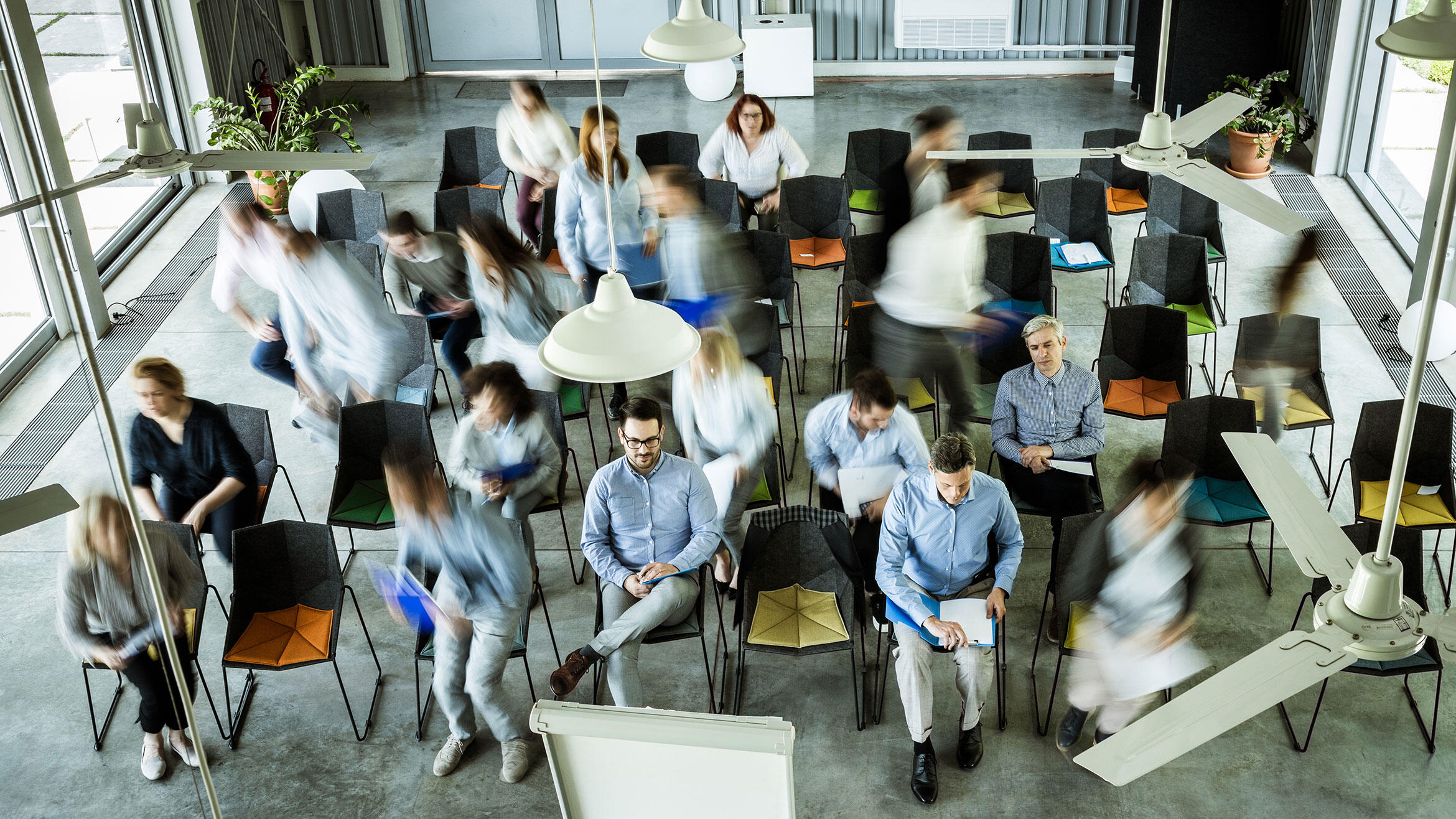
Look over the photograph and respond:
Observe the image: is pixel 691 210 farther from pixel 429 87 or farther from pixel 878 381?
pixel 429 87

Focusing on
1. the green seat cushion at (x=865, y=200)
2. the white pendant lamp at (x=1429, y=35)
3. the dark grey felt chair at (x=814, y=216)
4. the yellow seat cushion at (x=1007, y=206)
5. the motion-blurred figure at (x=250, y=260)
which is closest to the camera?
the white pendant lamp at (x=1429, y=35)

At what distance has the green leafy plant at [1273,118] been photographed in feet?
33.7

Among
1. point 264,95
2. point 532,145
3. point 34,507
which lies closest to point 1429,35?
point 34,507

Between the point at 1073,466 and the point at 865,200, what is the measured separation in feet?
11.2

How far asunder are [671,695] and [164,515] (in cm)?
259

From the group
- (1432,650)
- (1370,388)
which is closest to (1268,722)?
→ (1432,650)

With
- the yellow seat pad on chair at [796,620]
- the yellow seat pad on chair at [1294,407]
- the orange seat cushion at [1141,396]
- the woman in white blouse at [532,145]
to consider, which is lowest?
the yellow seat pad on chair at [796,620]

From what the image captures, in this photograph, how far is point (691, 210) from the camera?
705 centimetres

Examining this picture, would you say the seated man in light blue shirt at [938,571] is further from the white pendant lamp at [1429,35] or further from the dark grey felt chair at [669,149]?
the dark grey felt chair at [669,149]

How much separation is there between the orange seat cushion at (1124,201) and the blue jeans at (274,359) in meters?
5.36

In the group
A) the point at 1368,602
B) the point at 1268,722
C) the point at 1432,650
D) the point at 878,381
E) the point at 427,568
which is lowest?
the point at 1268,722

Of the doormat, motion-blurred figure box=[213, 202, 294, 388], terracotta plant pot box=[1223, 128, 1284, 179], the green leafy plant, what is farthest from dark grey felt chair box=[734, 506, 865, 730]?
the doormat

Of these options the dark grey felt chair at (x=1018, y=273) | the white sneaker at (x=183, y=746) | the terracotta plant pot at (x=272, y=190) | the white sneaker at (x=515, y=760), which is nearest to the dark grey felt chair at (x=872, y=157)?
the dark grey felt chair at (x=1018, y=273)

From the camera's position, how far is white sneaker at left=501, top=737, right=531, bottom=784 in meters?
5.34
